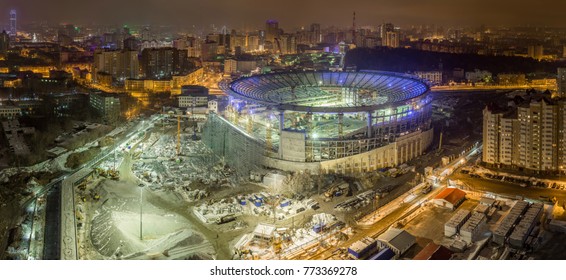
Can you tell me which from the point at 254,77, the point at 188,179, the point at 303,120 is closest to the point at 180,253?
the point at 188,179

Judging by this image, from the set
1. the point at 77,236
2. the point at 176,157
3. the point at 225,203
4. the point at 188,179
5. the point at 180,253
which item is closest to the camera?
the point at 180,253

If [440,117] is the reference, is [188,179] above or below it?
below

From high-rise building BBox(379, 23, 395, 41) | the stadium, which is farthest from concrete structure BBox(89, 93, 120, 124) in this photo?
high-rise building BBox(379, 23, 395, 41)

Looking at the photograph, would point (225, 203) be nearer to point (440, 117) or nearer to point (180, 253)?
point (180, 253)

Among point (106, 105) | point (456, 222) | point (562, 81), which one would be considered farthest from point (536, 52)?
point (106, 105)

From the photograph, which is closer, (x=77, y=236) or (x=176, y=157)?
(x=77, y=236)

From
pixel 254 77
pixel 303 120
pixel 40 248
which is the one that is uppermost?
pixel 254 77
